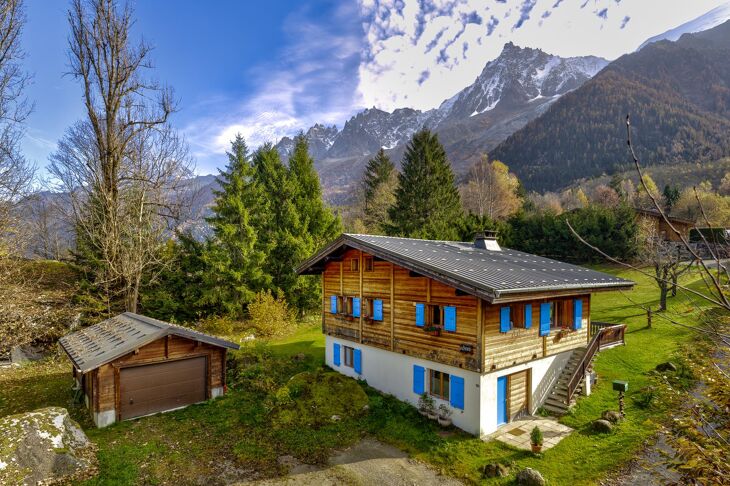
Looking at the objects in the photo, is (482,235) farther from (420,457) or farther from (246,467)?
(246,467)

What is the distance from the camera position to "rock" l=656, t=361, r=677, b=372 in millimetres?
20219

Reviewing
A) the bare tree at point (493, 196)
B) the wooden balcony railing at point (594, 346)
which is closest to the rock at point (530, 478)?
the wooden balcony railing at point (594, 346)

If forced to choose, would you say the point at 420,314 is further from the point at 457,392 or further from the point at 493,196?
the point at 493,196

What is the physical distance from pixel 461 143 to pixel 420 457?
175m

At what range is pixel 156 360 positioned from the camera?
16531mm

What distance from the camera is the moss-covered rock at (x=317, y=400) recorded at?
16047 millimetres

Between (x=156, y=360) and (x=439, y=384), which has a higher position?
(x=156, y=360)

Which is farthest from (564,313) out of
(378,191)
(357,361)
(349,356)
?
(378,191)

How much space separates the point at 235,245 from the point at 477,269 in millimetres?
21582

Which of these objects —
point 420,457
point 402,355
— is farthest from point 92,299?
point 420,457

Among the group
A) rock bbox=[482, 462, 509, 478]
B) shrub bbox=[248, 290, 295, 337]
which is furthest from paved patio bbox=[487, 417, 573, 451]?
shrub bbox=[248, 290, 295, 337]

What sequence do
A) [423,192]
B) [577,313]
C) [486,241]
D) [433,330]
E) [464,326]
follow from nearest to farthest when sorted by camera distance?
[464,326], [433,330], [577,313], [486,241], [423,192]

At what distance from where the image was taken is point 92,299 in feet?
83.0

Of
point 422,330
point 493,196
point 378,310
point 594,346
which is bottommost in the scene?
point 594,346
